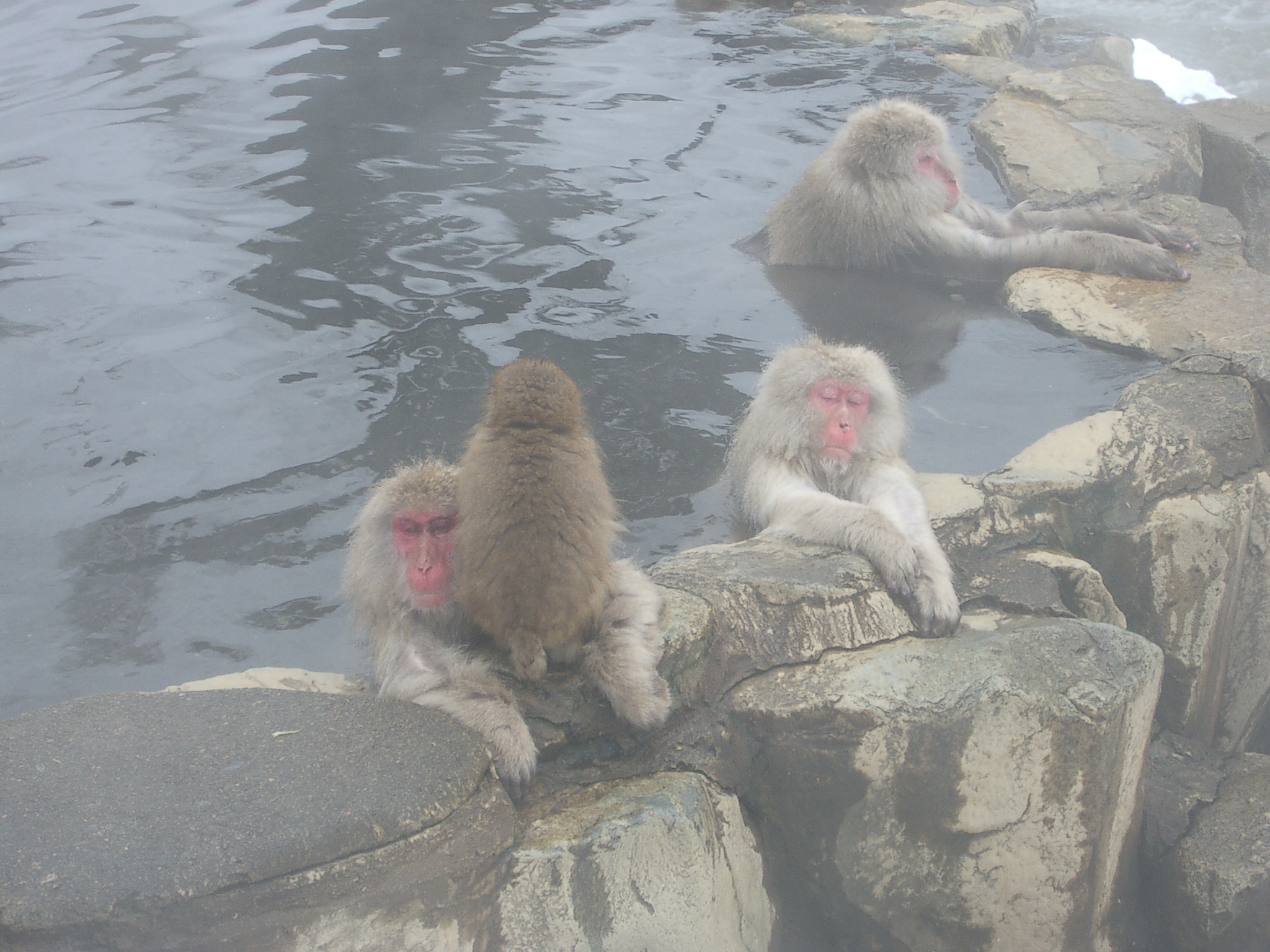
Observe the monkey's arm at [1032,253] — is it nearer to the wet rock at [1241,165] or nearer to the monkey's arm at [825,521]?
the wet rock at [1241,165]

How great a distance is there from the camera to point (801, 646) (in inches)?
119

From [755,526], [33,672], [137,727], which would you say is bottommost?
[33,672]

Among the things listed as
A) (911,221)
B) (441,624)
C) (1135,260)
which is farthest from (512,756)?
(1135,260)

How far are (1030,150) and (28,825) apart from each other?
732cm

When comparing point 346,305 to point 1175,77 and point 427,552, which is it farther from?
point 1175,77

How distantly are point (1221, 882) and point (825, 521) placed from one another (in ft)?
5.39

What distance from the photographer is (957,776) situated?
2.90 m

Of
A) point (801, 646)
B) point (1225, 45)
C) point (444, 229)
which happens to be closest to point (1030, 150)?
A: point (444, 229)

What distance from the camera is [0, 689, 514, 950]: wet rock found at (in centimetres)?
207

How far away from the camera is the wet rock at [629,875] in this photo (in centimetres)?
238

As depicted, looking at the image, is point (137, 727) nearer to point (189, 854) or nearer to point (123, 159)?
point (189, 854)

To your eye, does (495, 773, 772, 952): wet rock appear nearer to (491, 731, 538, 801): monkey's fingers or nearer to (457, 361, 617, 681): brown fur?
(491, 731, 538, 801): monkey's fingers

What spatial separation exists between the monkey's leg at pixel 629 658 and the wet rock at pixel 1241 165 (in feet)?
19.6

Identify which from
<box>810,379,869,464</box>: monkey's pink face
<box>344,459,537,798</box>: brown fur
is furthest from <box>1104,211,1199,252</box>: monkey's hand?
<box>344,459,537,798</box>: brown fur
